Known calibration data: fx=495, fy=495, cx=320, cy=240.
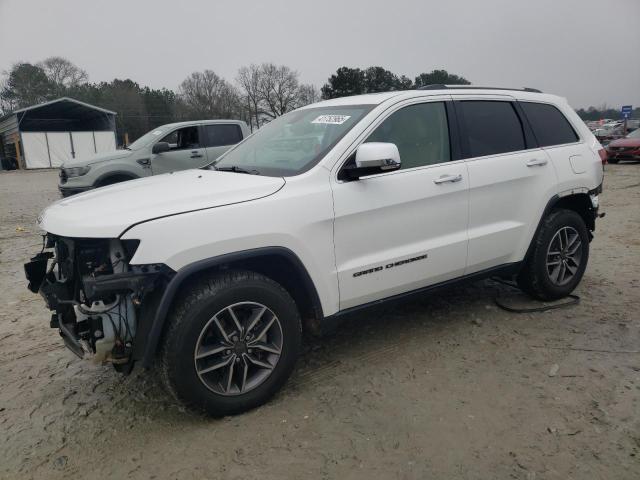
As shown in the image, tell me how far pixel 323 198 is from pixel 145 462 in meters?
1.75

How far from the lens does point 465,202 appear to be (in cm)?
367

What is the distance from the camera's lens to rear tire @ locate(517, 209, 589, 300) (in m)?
4.26

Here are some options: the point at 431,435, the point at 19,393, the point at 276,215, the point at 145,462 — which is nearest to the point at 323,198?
the point at 276,215

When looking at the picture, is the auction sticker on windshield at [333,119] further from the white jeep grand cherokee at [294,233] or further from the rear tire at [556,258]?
the rear tire at [556,258]

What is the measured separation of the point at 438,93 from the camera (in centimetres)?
376

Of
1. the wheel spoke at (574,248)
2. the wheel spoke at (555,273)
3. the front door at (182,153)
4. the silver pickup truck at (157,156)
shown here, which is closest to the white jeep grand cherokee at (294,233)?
the wheel spoke at (555,273)

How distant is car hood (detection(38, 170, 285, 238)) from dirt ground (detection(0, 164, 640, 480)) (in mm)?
1170

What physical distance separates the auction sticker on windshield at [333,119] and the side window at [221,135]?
274 inches

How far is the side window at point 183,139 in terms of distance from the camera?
9898 mm

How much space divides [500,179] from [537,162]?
1.65 ft

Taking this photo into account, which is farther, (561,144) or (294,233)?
(561,144)

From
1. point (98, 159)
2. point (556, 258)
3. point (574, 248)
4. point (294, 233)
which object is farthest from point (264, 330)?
point (98, 159)

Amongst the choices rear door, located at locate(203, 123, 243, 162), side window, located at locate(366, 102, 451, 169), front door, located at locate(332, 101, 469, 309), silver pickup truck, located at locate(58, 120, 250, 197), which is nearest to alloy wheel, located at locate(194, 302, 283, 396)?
front door, located at locate(332, 101, 469, 309)

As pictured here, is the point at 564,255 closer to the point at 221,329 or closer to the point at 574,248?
the point at 574,248
